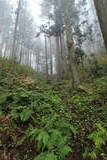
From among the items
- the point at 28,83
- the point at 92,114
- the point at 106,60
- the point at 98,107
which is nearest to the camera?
the point at 92,114

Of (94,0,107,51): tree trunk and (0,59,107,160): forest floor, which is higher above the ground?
(94,0,107,51): tree trunk

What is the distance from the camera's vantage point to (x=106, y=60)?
1429 cm

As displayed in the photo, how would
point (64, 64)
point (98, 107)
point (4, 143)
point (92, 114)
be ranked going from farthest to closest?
point (64, 64) → point (98, 107) → point (92, 114) → point (4, 143)

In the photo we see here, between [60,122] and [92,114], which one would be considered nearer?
[60,122]

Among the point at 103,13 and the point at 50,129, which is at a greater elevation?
the point at 103,13

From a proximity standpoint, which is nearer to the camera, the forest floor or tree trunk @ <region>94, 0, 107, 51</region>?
the forest floor

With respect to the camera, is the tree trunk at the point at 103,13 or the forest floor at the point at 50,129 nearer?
the forest floor at the point at 50,129

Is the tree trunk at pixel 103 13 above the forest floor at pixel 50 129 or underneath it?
above

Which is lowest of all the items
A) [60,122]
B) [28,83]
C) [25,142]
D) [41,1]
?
[25,142]

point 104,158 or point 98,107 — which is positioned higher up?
point 98,107

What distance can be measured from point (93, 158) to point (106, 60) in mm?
12364

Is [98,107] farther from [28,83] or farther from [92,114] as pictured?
[28,83]

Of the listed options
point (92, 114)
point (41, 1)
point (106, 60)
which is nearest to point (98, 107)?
point (92, 114)

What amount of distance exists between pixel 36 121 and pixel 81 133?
4.16 feet
